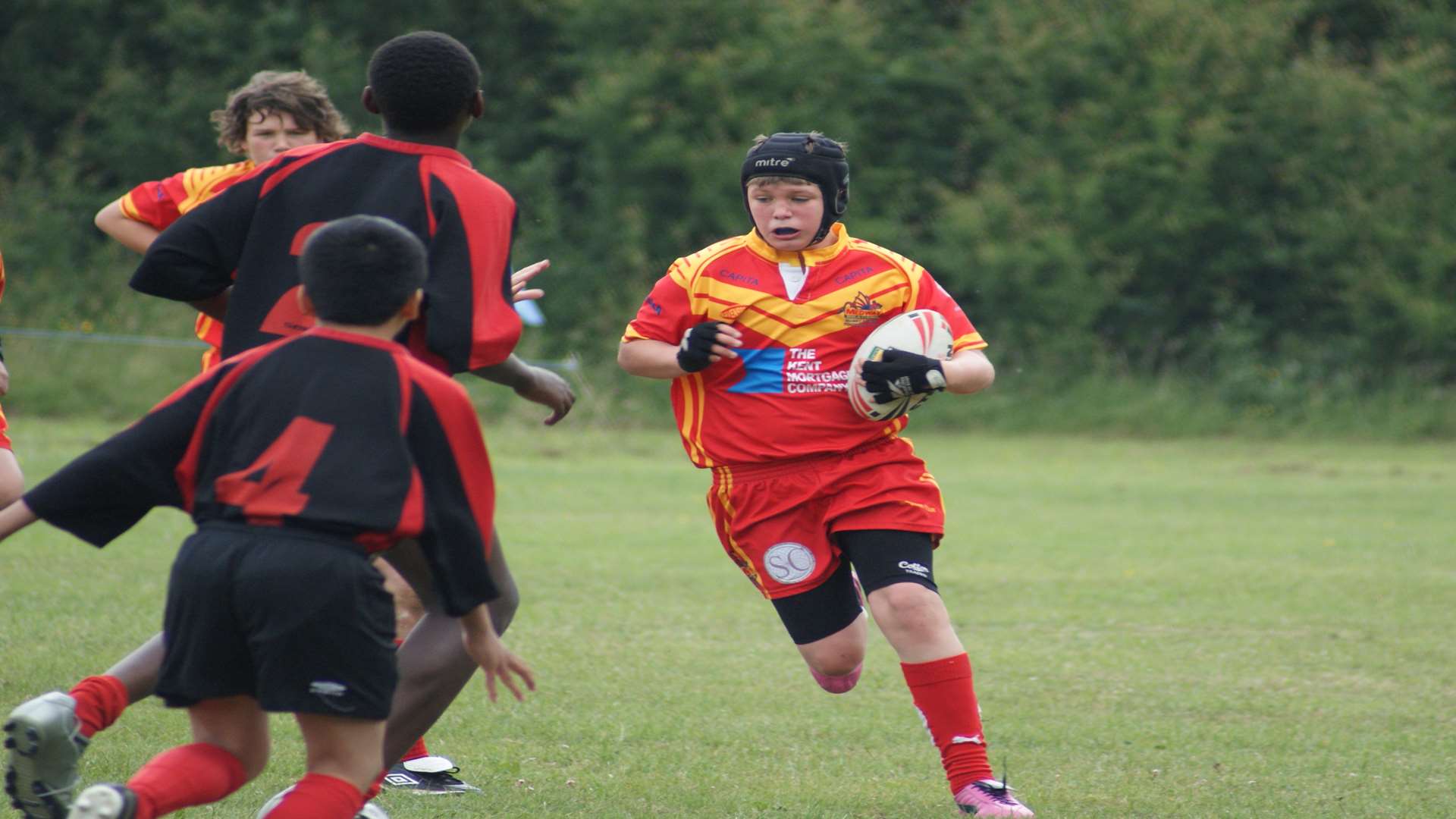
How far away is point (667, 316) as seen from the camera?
4516mm

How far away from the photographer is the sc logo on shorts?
4371mm

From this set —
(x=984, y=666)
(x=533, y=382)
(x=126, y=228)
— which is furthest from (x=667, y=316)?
(x=984, y=666)

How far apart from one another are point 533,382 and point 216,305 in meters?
0.71

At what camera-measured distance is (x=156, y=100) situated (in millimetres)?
20344

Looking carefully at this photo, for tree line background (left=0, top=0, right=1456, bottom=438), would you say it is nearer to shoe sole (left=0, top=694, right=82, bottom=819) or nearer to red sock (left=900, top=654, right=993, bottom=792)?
red sock (left=900, top=654, right=993, bottom=792)

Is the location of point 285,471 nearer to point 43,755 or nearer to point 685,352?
point 43,755

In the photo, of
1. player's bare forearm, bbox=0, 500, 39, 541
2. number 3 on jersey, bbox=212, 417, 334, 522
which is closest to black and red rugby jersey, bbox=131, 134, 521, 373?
number 3 on jersey, bbox=212, 417, 334, 522

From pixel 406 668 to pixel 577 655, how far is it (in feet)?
9.38

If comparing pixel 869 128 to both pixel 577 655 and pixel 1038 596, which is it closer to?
pixel 1038 596

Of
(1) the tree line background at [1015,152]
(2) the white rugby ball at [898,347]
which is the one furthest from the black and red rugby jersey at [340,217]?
(1) the tree line background at [1015,152]

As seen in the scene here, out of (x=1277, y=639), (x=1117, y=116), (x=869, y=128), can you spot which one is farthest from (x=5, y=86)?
(x=1277, y=639)

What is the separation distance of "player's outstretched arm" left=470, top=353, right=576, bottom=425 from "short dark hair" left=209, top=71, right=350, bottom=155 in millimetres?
1796

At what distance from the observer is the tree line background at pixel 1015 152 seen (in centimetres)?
1975

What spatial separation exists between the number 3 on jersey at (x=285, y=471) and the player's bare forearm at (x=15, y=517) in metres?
0.45
